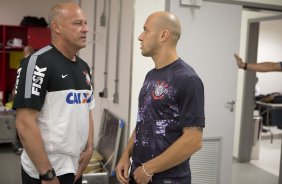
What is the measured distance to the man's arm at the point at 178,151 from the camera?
160 centimetres

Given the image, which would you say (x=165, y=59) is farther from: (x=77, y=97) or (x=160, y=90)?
(x=77, y=97)

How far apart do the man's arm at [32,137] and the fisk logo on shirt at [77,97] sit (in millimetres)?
183

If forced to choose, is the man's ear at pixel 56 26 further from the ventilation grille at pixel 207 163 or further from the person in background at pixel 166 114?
the ventilation grille at pixel 207 163

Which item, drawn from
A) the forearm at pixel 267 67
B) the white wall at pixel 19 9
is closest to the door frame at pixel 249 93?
the forearm at pixel 267 67

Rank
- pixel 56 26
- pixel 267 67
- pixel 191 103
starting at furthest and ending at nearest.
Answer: pixel 267 67 < pixel 56 26 < pixel 191 103

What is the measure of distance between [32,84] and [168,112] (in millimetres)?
685

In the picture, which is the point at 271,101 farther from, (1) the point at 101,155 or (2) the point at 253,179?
(1) the point at 101,155

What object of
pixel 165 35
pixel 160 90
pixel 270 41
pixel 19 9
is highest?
pixel 19 9

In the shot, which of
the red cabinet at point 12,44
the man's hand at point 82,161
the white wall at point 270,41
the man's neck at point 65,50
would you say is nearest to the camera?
the man's neck at point 65,50

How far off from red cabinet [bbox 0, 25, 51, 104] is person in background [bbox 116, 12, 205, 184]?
14.9 ft

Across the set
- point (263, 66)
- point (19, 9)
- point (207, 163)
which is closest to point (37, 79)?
point (207, 163)

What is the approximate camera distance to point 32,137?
1.66 meters

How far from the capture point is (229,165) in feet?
11.3

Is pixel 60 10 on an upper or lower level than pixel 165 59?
upper
